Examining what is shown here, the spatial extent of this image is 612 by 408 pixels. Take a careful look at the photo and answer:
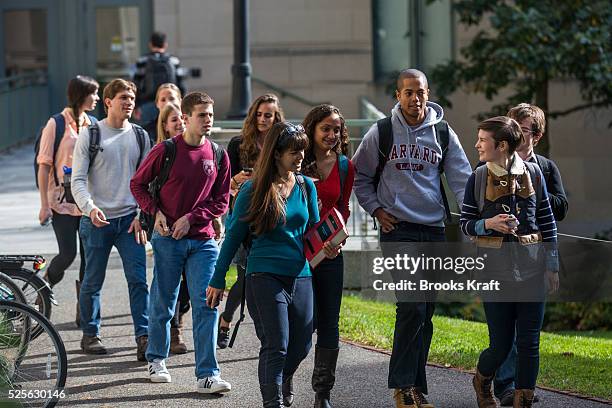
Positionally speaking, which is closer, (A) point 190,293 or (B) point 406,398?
(B) point 406,398

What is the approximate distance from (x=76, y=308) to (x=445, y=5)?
1168 centimetres

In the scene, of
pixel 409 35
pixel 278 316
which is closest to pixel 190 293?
pixel 278 316

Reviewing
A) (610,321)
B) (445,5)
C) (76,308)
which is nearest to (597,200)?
Answer: (445,5)

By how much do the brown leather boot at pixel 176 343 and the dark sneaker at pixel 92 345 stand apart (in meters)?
0.48

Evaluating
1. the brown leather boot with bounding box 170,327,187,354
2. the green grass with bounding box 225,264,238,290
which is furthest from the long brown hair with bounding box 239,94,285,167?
the green grass with bounding box 225,264,238,290

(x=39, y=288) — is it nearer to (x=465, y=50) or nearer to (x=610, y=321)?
(x=610, y=321)

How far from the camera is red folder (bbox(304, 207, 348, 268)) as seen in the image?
21.5 feet

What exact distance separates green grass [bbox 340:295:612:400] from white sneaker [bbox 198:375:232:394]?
5.72ft

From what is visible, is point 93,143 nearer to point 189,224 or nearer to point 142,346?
point 189,224

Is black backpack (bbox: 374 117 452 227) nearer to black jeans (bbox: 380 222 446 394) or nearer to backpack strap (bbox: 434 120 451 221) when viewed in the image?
backpack strap (bbox: 434 120 451 221)

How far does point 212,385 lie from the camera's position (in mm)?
7434

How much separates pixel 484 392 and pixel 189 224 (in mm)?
2086

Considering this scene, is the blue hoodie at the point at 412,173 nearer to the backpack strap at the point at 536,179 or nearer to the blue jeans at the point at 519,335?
the backpack strap at the point at 536,179

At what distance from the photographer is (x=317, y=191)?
701cm
